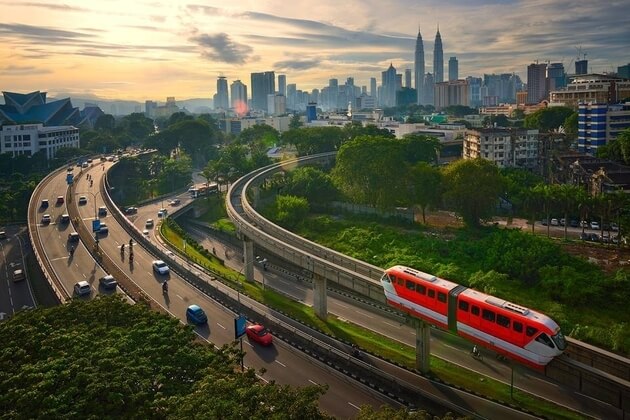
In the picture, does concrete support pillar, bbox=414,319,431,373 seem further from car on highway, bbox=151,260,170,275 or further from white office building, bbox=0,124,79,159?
white office building, bbox=0,124,79,159

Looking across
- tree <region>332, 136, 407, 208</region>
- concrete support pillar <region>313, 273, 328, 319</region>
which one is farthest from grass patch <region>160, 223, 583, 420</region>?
tree <region>332, 136, 407, 208</region>

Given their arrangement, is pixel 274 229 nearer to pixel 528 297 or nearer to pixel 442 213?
pixel 528 297

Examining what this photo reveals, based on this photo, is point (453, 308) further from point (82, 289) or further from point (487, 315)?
point (82, 289)

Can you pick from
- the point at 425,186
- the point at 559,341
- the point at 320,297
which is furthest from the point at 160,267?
the point at 425,186

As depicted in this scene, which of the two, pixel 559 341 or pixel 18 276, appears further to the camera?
pixel 18 276

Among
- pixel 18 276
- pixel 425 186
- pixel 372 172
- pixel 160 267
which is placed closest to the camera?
pixel 160 267
